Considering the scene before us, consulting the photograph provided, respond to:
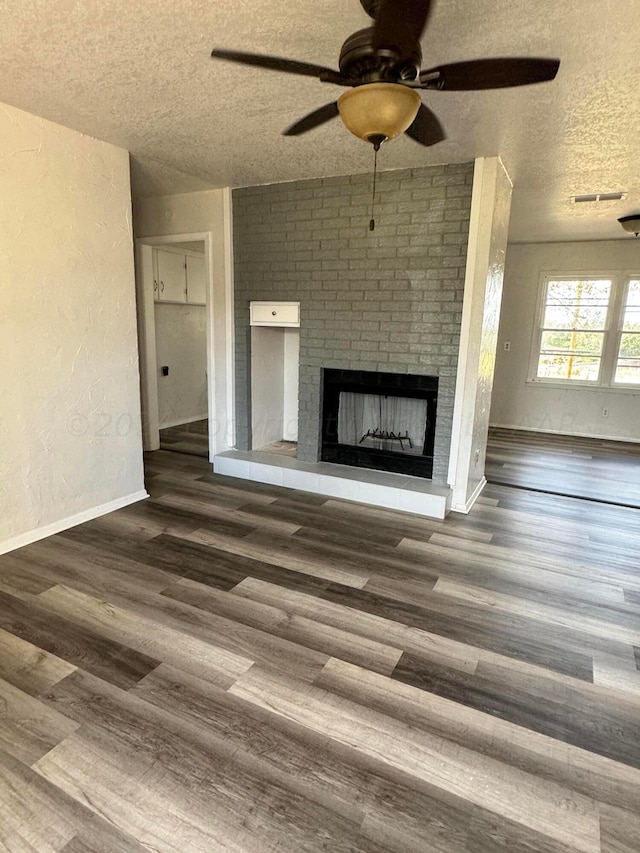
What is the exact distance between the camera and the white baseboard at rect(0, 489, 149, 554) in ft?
9.55

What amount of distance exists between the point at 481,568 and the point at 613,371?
4770mm

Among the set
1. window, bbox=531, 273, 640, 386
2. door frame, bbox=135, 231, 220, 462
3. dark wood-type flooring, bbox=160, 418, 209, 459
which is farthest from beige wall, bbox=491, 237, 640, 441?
door frame, bbox=135, 231, 220, 462

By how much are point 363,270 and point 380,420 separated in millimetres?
1272

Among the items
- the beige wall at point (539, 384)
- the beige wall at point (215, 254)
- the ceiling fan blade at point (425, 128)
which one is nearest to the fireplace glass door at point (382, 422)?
the beige wall at point (215, 254)

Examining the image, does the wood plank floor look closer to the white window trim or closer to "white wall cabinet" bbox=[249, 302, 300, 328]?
"white wall cabinet" bbox=[249, 302, 300, 328]

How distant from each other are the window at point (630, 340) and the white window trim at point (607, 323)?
4 cm

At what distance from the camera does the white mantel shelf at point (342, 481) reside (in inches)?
142

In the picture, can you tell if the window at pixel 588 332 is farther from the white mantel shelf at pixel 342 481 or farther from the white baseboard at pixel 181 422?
the white baseboard at pixel 181 422

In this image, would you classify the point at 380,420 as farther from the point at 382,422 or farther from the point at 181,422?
the point at 181,422

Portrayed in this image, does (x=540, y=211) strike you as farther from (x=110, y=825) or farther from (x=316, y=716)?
(x=110, y=825)

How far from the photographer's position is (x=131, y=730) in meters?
1.66

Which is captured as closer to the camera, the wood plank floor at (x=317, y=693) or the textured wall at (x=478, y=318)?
the wood plank floor at (x=317, y=693)

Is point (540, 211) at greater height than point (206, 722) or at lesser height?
greater

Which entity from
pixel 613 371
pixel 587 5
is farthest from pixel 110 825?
pixel 613 371
